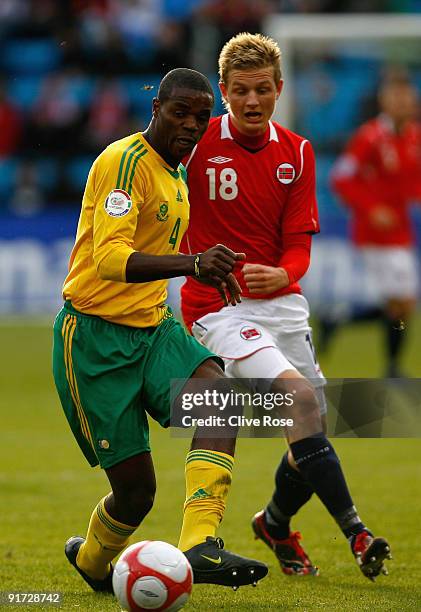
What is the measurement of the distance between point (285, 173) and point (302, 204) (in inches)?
6.4

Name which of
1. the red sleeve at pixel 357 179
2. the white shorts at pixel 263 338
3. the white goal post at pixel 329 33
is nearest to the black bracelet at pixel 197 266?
the white shorts at pixel 263 338

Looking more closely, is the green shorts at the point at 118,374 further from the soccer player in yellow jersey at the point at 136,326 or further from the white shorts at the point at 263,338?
the white shorts at the point at 263,338

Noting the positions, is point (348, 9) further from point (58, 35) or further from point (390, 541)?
point (390, 541)

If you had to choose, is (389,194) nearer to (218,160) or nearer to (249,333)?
(218,160)

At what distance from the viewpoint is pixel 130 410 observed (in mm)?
4809

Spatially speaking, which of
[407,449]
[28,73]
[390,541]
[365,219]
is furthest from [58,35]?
[390,541]

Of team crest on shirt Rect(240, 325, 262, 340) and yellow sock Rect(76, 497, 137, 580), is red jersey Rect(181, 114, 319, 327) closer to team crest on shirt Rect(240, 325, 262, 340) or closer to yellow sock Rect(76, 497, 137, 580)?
team crest on shirt Rect(240, 325, 262, 340)

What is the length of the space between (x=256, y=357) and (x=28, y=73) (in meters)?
16.6

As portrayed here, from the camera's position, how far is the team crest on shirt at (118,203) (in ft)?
15.0

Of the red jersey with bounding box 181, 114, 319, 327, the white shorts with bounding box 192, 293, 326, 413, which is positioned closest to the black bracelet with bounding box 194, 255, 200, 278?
the white shorts with bounding box 192, 293, 326, 413

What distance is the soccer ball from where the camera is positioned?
13.8 feet

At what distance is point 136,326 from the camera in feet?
16.0

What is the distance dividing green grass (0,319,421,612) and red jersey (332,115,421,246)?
150 centimetres

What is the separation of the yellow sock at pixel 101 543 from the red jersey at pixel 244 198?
1.05 meters
